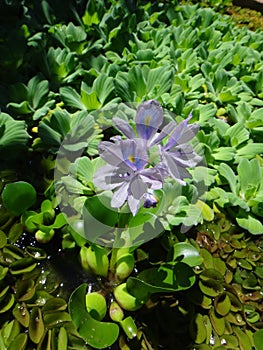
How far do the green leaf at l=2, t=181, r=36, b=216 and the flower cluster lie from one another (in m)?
0.37

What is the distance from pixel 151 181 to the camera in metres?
0.85

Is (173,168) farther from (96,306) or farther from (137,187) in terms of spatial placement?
(96,306)

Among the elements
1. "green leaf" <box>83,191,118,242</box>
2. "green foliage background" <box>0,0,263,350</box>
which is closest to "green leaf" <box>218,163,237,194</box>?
"green foliage background" <box>0,0,263,350</box>

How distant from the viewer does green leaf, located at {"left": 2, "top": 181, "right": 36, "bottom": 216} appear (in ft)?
3.81

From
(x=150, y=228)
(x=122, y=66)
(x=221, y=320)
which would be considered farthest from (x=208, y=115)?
(x=221, y=320)

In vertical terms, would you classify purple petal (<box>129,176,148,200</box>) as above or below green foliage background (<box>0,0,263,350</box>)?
above

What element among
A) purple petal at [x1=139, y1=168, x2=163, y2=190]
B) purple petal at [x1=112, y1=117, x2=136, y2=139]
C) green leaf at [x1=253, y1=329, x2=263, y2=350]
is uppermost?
purple petal at [x1=112, y1=117, x2=136, y2=139]

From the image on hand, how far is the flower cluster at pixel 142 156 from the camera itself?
2.77 ft

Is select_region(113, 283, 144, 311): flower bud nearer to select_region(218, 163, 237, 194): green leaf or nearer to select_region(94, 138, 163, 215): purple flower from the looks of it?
select_region(94, 138, 163, 215): purple flower

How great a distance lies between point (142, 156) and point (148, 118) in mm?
89

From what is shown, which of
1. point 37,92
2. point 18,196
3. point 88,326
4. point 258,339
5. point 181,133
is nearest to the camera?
point 181,133

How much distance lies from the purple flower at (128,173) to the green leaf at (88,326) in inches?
10.0

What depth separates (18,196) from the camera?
1194 mm

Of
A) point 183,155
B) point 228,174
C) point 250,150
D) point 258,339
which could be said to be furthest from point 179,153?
point 250,150
